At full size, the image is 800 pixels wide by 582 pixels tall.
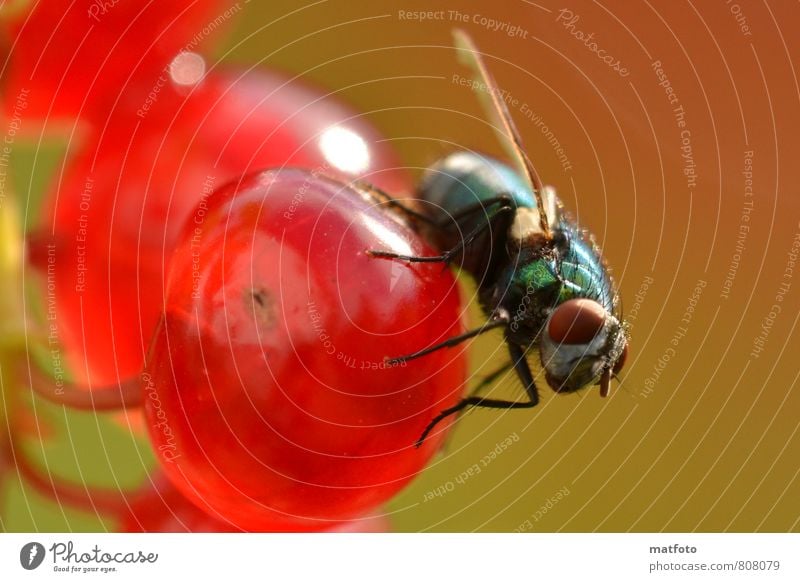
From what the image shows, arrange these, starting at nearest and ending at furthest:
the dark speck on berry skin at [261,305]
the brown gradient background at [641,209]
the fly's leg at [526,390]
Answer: the dark speck on berry skin at [261,305], the fly's leg at [526,390], the brown gradient background at [641,209]

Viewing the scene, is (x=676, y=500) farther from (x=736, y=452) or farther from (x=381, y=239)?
(x=381, y=239)

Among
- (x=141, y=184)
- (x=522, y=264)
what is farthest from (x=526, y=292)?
(x=141, y=184)

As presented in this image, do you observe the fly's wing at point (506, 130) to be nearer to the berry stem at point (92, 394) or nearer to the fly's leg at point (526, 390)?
the fly's leg at point (526, 390)

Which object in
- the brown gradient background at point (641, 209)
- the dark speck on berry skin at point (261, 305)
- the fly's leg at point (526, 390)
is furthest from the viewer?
the brown gradient background at point (641, 209)

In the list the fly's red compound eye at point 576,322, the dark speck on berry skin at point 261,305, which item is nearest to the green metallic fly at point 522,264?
the fly's red compound eye at point 576,322

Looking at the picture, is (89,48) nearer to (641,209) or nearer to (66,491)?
(66,491)

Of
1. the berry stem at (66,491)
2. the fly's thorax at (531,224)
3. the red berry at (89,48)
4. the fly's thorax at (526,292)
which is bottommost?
the berry stem at (66,491)

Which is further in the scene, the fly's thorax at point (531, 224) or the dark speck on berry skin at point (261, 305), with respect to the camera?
the fly's thorax at point (531, 224)
